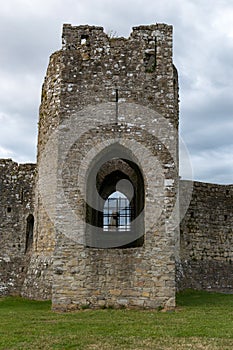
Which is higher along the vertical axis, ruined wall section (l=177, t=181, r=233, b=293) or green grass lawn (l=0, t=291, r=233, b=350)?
ruined wall section (l=177, t=181, r=233, b=293)

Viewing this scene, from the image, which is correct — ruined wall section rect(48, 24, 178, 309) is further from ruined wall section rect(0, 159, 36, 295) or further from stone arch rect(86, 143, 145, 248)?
ruined wall section rect(0, 159, 36, 295)

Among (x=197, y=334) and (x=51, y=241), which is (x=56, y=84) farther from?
(x=197, y=334)

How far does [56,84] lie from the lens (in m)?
16.8

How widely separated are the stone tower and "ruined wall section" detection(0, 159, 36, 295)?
142 inches

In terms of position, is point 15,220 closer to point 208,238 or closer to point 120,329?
point 208,238

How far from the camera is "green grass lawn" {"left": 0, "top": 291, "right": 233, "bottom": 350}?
28.7ft

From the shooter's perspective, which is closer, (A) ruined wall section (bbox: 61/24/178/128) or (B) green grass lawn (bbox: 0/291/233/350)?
(B) green grass lawn (bbox: 0/291/233/350)

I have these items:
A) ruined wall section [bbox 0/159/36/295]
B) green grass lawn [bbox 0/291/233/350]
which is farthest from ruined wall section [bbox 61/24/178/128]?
ruined wall section [bbox 0/159/36/295]

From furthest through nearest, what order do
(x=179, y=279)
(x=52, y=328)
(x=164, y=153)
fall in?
(x=179, y=279) → (x=164, y=153) → (x=52, y=328)

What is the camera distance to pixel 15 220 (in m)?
21.1

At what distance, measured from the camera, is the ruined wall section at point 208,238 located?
21422 mm

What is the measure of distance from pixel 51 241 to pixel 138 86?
5595mm

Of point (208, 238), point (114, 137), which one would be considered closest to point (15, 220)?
point (114, 137)

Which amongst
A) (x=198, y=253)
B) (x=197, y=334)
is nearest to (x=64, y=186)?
(x=197, y=334)
